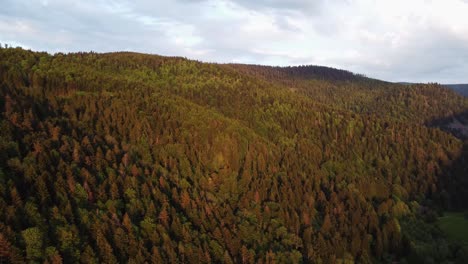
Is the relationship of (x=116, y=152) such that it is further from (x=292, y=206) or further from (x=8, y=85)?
(x=292, y=206)

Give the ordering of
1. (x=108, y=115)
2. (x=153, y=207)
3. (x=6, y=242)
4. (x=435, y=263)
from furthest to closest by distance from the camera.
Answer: (x=108, y=115) < (x=435, y=263) < (x=153, y=207) < (x=6, y=242)

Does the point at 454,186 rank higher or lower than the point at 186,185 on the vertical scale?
lower

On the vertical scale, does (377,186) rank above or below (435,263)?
above

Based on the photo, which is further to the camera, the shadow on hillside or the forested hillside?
the shadow on hillside

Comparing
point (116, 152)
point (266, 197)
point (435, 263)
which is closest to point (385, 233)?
point (435, 263)

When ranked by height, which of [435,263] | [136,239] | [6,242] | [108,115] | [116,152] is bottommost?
[435,263]

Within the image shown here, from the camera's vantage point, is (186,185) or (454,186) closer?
(186,185)

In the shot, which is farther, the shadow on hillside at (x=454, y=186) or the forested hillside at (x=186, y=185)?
the shadow on hillside at (x=454, y=186)

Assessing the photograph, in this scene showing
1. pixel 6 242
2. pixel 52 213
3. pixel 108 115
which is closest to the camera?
pixel 6 242
